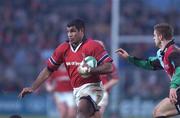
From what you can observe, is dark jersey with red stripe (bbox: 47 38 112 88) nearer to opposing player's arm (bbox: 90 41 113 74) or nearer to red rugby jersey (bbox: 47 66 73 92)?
opposing player's arm (bbox: 90 41 113 74)

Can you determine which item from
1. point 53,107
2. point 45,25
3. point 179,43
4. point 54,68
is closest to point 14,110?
point 53,107

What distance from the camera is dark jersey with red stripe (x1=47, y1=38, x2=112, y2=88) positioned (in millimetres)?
12812

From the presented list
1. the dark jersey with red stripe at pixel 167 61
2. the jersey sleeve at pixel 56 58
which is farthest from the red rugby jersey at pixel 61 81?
the dark jersey with red stripe at pixel 167 61

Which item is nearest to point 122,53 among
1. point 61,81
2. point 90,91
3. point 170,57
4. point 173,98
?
point 90,91

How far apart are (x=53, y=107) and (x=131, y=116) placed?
206cm

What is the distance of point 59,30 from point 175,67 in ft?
39.5

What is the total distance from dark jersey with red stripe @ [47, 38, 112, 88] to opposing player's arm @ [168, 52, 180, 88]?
3.42ft

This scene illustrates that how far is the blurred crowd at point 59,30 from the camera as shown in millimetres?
23016

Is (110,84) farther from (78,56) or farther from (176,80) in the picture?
(176,80)

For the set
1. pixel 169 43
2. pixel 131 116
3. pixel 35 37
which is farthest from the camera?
pixel 35 37

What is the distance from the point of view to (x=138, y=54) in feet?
75.8

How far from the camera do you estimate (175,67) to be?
12.1 m

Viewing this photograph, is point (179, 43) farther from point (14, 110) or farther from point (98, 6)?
point (14, 110)

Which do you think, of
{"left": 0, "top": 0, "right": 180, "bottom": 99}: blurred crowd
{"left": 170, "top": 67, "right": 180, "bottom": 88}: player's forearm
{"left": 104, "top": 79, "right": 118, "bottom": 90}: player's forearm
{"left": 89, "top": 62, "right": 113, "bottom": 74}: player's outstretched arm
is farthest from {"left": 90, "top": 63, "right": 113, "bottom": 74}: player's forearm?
{"left": 0, "top": 0, "right": 180, "bottom": 99}: blurred crowd
